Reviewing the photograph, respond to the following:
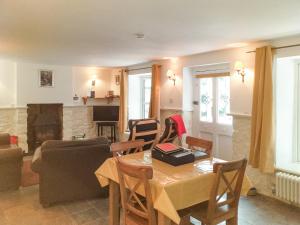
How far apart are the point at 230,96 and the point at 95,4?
2.82 metres

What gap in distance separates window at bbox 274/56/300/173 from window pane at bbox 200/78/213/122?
1456 millimetres

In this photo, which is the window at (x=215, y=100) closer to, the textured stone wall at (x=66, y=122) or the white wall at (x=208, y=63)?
the white wall at (x=208, y=63)

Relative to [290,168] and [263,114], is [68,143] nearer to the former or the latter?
[263,114]

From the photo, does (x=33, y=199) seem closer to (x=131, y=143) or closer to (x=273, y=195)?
(x=131, y=143)

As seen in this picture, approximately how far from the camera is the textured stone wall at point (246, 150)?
377cm

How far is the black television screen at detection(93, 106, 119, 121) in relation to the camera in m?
7.33

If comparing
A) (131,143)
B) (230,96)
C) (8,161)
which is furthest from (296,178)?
(8,161)

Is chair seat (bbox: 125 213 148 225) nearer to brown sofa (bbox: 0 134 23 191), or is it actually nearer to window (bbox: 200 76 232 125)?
brown sofa (bbox: 0 134 23 191)

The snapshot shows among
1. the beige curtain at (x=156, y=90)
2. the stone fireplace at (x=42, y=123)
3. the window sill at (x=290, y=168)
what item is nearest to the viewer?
the window sill at (x=290, y=168)

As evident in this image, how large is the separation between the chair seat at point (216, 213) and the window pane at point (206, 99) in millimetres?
2842

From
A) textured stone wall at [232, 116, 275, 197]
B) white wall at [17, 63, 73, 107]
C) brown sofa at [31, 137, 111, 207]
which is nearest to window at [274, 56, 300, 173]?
textured stone wall at [232, 116, 275, 197]

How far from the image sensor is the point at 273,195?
3688mm

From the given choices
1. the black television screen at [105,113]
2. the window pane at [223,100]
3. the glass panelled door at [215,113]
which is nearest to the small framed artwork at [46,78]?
the black television screen at [105,113]

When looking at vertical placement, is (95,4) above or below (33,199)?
above
